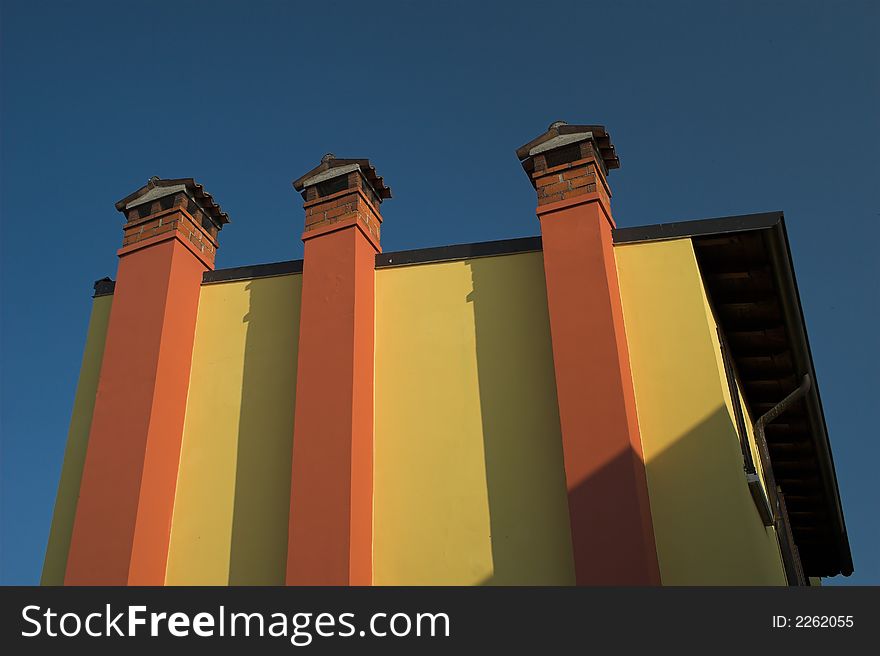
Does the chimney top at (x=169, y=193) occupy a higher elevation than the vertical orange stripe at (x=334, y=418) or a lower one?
higher

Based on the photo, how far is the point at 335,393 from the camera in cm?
712

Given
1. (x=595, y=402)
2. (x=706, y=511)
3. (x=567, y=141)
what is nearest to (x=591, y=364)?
(x=595, y=402)

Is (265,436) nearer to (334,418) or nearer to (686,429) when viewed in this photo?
(334,418)

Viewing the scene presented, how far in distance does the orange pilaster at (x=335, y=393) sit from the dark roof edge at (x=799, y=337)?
364 centimetres

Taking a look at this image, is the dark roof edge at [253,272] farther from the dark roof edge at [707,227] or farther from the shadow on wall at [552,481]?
the dark roof edge at [707,227]

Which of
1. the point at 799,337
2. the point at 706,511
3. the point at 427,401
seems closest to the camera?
the point at 706,511

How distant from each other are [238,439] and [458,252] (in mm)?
2616

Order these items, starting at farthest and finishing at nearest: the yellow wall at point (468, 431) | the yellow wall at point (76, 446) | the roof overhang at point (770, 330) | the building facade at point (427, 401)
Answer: the yellow wall at point (76, 446)
the roof overhang at point (770, 330)
the yellow wall at point (468, 431)
the building facade at point (427, 401)

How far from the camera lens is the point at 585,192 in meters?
7.28

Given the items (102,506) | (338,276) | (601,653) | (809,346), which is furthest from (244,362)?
(809,346)

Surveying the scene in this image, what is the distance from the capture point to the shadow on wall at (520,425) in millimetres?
6441

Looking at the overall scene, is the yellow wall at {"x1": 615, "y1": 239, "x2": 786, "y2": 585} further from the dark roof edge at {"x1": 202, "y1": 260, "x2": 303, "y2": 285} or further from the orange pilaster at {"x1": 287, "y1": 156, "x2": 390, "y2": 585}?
the dark roof edge at {"x1": 202, "y1": 260, "x2": 303, "y2": 285}

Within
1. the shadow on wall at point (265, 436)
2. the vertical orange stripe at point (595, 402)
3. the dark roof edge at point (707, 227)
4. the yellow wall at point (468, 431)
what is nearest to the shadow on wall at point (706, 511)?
the vertical orange stripe at point (595, 402)

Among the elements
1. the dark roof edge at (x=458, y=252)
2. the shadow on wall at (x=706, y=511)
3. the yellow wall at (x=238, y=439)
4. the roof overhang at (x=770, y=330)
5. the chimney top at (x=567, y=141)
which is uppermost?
the chimney top at (x=567, y=141)
